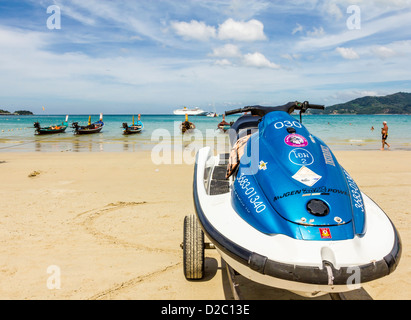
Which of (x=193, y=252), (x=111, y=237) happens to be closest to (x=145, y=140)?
(x=111, y=237)

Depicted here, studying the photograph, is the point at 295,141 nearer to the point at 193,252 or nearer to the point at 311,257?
the point at 311,257

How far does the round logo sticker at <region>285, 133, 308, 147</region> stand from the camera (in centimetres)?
274

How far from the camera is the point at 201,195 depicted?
3139mm

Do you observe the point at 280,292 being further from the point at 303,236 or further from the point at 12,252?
the point at 12,252

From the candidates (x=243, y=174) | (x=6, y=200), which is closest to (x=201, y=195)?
(x=243, y=174)

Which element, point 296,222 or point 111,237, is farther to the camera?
point 111,237

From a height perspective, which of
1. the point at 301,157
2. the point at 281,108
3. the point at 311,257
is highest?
the point at 281,108

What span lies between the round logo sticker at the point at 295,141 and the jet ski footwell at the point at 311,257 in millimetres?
732

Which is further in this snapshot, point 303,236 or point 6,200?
point 6,200

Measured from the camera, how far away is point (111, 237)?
490 cm

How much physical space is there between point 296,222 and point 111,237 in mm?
3415

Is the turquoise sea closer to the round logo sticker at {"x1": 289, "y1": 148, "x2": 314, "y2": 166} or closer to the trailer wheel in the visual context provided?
the trailer wheel

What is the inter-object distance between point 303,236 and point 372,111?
177 m

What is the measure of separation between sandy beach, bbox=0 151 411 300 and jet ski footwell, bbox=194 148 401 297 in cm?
123
